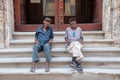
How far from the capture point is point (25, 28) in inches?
274

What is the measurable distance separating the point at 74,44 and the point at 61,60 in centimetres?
52

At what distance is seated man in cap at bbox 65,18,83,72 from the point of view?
17.6ft

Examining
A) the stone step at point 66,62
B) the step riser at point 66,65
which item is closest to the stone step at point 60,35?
the stone step at point 66,62

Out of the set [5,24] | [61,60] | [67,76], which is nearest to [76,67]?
[67,76]

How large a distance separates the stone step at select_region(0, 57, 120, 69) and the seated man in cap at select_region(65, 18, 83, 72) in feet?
0.91

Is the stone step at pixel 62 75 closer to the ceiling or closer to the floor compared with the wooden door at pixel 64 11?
closer to the floor

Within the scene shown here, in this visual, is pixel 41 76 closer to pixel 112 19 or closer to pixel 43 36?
pixel 43 36

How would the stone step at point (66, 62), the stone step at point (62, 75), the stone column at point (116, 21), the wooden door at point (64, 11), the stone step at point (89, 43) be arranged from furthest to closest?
the wooden door at point (64, 11) < the stone step at point (89, 43) < the stone column at point (116, 21) < the stone step at point (66, 62) < the stone step at point (62, 75)

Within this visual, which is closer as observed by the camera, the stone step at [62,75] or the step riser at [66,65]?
the stone step at [62,75]

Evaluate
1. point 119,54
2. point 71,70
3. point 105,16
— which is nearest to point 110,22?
point 105,16

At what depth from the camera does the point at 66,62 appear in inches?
223

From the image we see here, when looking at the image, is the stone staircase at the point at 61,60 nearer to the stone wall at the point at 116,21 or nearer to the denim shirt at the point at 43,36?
the stone wall at the point at 116,21

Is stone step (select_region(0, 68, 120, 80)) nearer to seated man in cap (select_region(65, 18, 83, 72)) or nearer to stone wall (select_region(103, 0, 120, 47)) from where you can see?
seated man in cap (select_region(65, 18, 83, 72))

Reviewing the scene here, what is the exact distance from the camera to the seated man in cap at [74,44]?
5.36 meters
